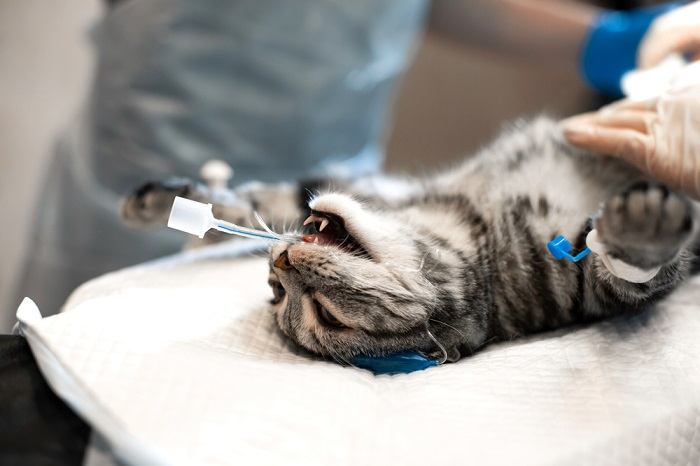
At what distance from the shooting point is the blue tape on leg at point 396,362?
0.89 metres

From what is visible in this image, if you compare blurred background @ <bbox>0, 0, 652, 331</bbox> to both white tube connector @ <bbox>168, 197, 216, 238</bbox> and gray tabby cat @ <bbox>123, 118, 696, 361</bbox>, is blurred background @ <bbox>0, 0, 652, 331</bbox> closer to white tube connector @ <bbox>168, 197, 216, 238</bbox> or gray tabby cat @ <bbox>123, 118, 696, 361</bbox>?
gray tabby cat @ <bbox>123, 118, 696, 361</bbox>

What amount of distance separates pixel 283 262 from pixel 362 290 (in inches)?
4.9

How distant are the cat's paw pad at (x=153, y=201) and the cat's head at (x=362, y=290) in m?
0.32

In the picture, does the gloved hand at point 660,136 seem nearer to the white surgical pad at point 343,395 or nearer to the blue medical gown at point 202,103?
the white surgical pad at point 343,395

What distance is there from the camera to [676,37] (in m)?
1.13

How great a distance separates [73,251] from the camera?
173 centimetres

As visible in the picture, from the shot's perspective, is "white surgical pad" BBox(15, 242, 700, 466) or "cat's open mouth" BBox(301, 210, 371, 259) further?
"cat's open mouth" BBox(301, 210, 371, 259)

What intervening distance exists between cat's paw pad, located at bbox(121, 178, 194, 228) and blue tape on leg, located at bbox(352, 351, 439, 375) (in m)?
0.50

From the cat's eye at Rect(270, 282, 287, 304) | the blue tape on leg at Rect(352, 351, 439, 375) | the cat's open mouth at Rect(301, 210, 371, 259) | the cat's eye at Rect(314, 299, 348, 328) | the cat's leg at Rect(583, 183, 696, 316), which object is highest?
the cat's leg at Rect(583, 183, 696, 316)

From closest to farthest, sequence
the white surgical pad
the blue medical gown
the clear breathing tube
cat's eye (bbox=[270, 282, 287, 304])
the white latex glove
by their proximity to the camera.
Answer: the white surgical pad → the clear breathing tube → cat's eye (bbox=[270, 282, 287, 304]) → the white latex glove → the blue medical gown

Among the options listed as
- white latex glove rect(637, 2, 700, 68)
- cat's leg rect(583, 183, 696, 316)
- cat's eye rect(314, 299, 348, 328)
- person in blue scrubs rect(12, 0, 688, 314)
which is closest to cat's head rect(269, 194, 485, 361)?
cat's eye rect(314, 299, 348, 328)

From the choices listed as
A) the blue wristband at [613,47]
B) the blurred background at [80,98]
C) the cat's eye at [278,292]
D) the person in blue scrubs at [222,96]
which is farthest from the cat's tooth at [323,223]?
the blue wristband at [613,47]

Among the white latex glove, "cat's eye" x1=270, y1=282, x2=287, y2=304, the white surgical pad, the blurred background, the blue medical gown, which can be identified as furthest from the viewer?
the blurred background

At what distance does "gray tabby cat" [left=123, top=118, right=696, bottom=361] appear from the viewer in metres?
0.87
